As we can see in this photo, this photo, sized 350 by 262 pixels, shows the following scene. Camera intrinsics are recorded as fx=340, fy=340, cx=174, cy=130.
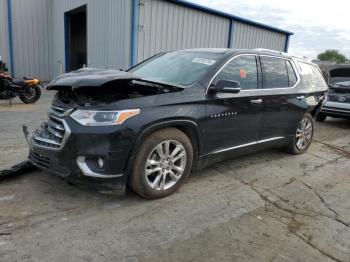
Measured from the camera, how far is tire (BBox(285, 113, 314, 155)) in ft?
19.0

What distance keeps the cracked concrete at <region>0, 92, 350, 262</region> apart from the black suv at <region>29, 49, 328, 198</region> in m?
0.35

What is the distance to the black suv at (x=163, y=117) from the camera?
3.37 metres

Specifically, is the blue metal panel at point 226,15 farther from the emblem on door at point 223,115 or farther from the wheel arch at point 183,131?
the wheel arch at point 183,131

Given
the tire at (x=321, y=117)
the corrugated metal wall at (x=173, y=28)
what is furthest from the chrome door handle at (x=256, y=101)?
A: the corrugated metal wall at (x=173, y=28)

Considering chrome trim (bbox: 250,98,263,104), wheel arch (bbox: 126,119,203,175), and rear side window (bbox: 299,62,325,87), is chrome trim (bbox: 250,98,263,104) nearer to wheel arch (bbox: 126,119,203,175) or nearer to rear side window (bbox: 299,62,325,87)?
wheel arch (bbox: 126,119,203,175)

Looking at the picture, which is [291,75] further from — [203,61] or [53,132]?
[53,132]

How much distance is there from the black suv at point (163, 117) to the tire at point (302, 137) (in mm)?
634

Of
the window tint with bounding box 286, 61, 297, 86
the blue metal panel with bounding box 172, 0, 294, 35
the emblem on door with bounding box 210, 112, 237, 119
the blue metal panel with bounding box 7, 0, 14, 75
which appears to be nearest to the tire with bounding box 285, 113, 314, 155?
the window tint with bounding box 286, 61, 297, 86

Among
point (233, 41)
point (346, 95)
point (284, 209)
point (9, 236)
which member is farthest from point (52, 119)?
point (233, 41)

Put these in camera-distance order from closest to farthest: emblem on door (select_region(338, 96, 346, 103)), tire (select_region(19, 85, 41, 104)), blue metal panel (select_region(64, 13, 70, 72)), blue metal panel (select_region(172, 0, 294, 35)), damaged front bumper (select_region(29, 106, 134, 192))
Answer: damaged front bumper (select_region(29, 106, 134, 192)) < emblem on door (select_region(338, 96, 346, 103)) < tire (select_region(19, 85, 41, 104)) < blue metal panel (select_region(172, 0, 294, 35)) < blue metal panel (select_region(64, 13, 70, 72))

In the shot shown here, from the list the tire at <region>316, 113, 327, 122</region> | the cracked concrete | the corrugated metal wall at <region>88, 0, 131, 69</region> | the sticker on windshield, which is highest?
the corrugated metal wall at <region>88, 0, 131, 69</region>

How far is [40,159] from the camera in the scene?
372 cm

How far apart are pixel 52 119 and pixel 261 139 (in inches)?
115

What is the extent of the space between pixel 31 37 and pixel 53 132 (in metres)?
15.9
